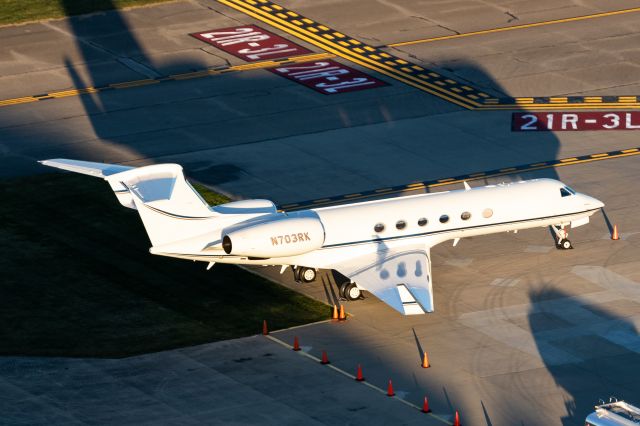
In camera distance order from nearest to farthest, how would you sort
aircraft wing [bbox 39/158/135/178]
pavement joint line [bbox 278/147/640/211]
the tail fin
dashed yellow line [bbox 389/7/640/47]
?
the tail fin < aircraft wing [bbox 39/158/135/178] < pavement joint line [bbox 278/147/640/211] < dashed yellow line [bbox 389/7/640/47]

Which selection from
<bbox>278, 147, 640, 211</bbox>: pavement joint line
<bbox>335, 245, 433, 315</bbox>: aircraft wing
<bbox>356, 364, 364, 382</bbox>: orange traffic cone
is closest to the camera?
<bbox>356, 364, 364, 382</bbox>: orange traffic cone

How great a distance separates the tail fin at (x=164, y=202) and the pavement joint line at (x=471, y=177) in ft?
33.9

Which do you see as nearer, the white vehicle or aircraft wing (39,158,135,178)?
the white vehicle

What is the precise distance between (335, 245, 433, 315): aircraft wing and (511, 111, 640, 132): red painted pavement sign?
62.9ft

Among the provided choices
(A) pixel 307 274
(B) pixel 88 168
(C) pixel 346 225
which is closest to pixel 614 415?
(C) pixel 346 225

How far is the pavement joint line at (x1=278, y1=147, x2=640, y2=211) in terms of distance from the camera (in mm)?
58781

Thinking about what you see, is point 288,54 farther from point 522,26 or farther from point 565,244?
point 565,244

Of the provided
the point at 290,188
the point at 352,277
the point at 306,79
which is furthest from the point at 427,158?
the point at 352,277

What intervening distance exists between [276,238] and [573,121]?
83.4ft

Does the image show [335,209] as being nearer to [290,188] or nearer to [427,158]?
[290,188]

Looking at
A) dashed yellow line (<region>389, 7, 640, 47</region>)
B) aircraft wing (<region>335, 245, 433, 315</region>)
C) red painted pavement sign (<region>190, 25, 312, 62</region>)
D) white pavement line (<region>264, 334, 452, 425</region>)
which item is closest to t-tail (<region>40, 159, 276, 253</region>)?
aircraft wing (<region>335, 245, 433, 315</region>)

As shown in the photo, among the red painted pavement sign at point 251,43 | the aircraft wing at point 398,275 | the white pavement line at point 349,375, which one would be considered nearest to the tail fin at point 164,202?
the white pavement line at point 349,375

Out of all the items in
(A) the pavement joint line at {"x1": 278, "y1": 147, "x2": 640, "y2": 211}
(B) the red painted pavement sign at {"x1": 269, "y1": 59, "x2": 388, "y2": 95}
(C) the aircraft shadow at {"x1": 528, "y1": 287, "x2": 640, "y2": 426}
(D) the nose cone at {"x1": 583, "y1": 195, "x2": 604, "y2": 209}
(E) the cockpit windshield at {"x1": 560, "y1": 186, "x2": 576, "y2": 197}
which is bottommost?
(C) the aircraft shadow at {"x1": 528, "y1": 287, "x2": 640, "y2": 426}

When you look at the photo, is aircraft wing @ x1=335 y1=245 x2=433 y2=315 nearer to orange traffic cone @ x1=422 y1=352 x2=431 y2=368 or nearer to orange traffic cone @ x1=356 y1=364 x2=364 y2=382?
orange traffic cone @ x1=422 y1=352 x2=431 y2=368
